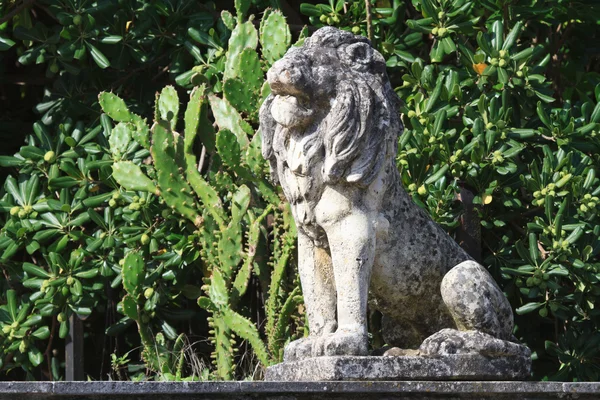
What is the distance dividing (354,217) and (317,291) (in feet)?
1.15

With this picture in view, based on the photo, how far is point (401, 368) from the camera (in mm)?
4500

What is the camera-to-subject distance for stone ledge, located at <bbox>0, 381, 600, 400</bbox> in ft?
13.0

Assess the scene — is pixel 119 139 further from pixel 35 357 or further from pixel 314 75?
pixel 314 75

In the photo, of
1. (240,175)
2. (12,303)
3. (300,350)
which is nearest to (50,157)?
(12,303)

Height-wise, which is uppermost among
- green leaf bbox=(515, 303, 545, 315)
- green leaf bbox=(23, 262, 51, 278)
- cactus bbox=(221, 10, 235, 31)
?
cactus bbox=(221, 10, 235, 31)

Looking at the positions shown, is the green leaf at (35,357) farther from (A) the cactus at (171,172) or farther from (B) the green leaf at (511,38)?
(B) the green leaf at (511,38)

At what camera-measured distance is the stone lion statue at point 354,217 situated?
181 inches

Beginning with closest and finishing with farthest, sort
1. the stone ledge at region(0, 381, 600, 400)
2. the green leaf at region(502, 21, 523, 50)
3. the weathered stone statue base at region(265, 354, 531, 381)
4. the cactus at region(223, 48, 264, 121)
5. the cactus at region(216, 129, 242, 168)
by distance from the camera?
the stone ledge at region(0, 381, 600, 400)
the weathered stone statue base at region(265, 354, 531, 381)
the cactus at region(216, 129, 242, 168)
the cactus at region(223, 48, 264, 121)
the green leaf at region(502, 21, 523, 50)

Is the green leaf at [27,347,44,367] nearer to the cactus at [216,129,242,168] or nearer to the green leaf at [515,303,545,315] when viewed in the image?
the cactus at [216,129,242,168]

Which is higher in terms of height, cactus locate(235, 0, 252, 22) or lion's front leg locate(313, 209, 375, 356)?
cactus locate(235, 0, 252, 22)

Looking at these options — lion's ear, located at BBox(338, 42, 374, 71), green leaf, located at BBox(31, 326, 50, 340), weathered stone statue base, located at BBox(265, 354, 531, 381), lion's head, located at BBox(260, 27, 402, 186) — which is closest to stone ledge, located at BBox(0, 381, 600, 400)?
weathered stone statue base, located at BBox(265, 354, 531, 381)

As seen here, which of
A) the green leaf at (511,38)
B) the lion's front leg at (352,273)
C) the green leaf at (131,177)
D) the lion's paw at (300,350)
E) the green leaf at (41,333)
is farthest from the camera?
the green leaf at (41,333)

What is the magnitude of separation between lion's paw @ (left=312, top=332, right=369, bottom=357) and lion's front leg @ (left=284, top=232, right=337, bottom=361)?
0.18 metres

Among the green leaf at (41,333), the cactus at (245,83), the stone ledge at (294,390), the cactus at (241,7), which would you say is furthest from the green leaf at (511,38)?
the green leaf at (41,333)
